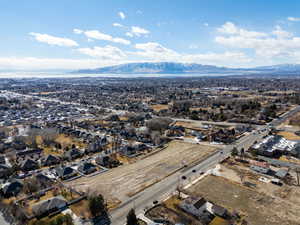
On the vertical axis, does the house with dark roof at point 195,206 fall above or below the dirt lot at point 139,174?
above

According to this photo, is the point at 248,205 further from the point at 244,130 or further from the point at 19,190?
the point at 244,130

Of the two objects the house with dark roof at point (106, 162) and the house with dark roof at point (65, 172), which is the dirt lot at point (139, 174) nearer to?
the house with dark roof at point (106, 162)

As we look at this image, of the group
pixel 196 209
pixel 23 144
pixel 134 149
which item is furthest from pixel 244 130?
pixel 23 144

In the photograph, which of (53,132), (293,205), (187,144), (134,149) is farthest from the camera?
(53,132)

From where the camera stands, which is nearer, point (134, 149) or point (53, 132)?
point (134, 149)

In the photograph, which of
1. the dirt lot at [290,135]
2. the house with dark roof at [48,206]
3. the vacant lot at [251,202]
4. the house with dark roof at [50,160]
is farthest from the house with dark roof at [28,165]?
the dirt lot at [290,135]

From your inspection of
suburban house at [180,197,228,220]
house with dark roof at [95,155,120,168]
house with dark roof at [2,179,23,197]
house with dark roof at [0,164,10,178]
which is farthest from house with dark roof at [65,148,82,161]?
suburban house at [180,197,228,220]

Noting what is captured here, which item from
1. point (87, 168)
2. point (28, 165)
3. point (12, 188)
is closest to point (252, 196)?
point (87, 168)

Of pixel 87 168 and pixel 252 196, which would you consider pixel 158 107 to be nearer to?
pixel 87 168

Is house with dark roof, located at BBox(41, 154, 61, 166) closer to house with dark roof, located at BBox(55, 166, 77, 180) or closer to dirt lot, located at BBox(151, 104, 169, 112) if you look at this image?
house with dark roof, located at BBox(55, 166, 77, 180)
